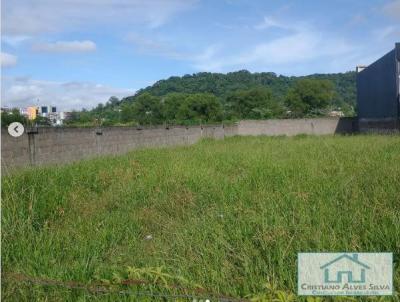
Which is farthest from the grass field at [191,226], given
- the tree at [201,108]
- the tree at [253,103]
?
the tree at [253,103]

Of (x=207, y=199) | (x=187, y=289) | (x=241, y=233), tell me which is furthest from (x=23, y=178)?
(x=187, y=289)

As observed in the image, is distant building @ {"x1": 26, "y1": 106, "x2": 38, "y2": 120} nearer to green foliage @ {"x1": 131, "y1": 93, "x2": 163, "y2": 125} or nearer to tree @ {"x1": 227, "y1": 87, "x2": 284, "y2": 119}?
green foliage @ {"x1": 131, "y1": 93, "x2": 163, "y2": 125}

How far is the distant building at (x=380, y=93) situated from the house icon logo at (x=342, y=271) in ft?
79.0

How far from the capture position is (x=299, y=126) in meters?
37.2

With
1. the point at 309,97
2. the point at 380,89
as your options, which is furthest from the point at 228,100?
the point at 380,89

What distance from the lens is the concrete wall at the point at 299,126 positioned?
36969 mm

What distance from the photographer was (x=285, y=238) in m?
3.42

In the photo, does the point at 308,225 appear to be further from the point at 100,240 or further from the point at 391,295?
the point at 100,240

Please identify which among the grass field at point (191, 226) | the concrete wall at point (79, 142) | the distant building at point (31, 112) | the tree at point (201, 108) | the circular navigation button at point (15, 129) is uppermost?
the tree at point (201, 108)

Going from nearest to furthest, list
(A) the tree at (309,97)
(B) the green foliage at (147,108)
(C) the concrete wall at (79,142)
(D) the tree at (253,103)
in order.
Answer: (C) the concrete wall at (79,142) < (B) the green foliage at (147,108) < (D) the tree at (253,103) < (A) the tree at (309,97)

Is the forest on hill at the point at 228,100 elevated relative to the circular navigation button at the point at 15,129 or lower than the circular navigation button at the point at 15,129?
elevated

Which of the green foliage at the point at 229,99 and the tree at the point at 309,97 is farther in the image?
the tree at the point at 309,97

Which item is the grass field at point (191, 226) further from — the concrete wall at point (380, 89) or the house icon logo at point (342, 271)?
the concrete wall at point (380, 89)

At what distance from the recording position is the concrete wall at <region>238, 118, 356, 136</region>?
36969mm
